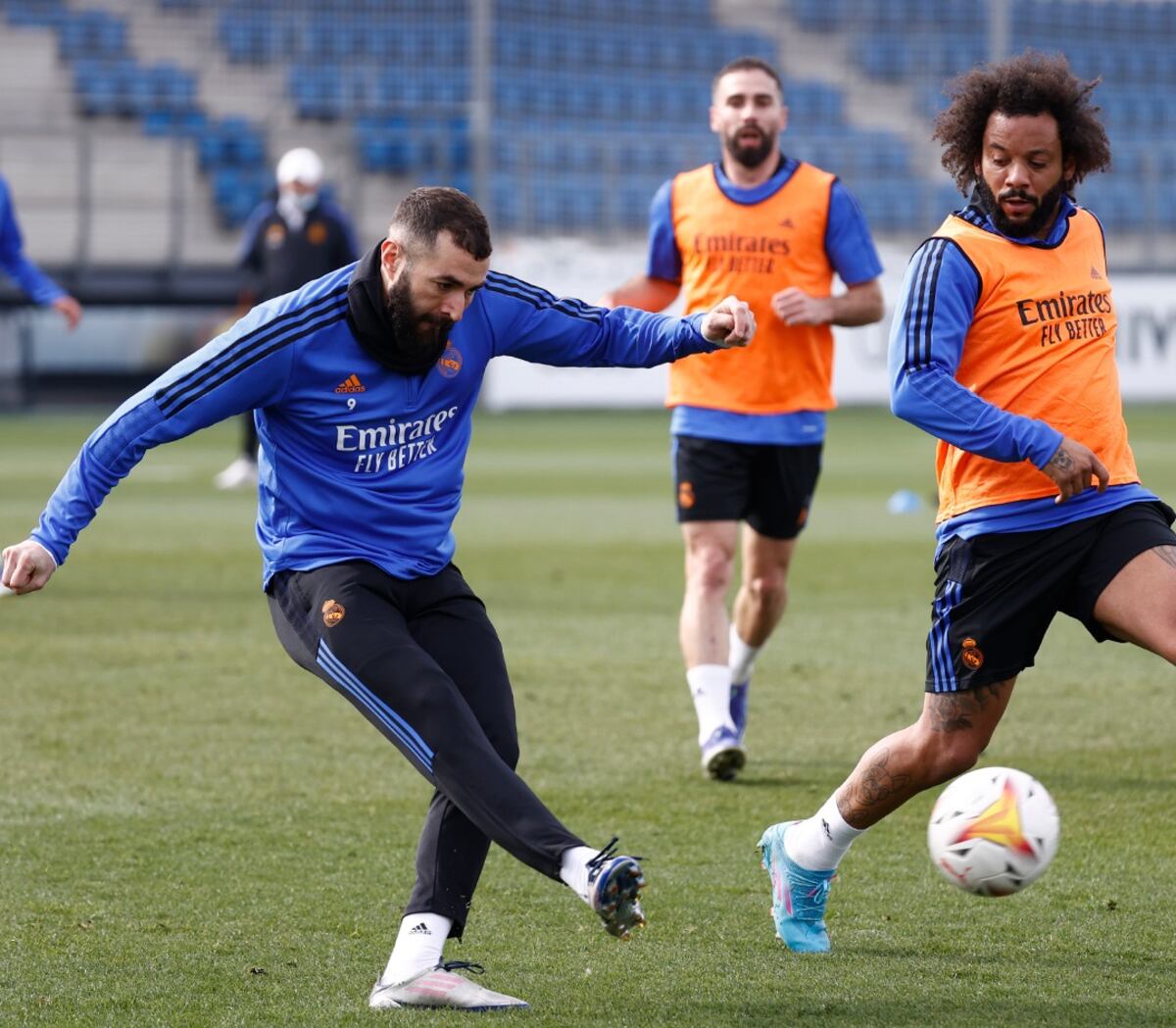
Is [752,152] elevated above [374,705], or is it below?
above

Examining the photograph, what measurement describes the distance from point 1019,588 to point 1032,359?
565mm

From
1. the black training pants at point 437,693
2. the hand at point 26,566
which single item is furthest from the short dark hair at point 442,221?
the hand at point 26,566

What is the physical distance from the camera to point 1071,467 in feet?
14.0

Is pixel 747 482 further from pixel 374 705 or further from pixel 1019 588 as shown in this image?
pixel 374 705

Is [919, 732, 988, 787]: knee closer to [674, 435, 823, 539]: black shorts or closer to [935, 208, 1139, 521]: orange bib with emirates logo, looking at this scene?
[935, 208, 1139, 521]: orange bib with emirates logo

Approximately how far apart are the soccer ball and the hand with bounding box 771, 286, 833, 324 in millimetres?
2571

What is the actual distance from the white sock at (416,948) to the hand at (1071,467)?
66.9 inches

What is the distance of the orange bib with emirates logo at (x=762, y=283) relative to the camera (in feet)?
23.6

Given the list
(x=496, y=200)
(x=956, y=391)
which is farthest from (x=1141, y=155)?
(x=956, y=391)

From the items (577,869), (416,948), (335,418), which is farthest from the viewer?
(335,418)

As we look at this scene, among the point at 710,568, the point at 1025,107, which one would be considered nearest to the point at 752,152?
the point at 710,568

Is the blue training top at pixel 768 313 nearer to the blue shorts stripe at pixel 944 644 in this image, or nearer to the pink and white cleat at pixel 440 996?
the blue shorts stripe at pixel 944 644

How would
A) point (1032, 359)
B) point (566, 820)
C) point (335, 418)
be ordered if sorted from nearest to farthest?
1. point (335, 418)
2. point (1032, 359)
3. point (566, 820)

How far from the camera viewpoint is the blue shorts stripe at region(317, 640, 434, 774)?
406cm
